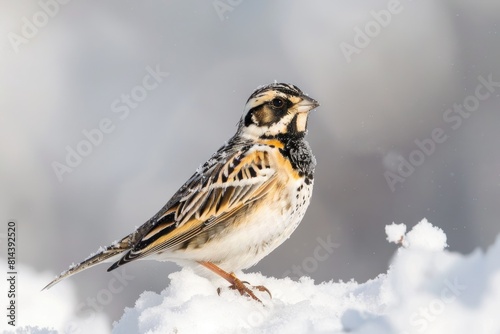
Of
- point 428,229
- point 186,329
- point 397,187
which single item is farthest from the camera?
point 397,187

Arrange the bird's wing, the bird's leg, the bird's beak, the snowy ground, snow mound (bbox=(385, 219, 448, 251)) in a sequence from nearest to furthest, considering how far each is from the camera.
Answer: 1. the snowy ground
2. snow mound (bbox=(385, 219, 448, 251))
3. the bird's leg
4. the bird's wing
5. the bird's beak

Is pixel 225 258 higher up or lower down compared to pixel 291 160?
lower down

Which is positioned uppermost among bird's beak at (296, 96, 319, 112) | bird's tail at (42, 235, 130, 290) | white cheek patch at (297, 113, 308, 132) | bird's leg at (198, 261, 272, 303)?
bird's beak at (296, 96, 319, 112)

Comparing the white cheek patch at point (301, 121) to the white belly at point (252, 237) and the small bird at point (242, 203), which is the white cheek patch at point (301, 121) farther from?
the white belly at point (252, 237)

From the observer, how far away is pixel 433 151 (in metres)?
8.93

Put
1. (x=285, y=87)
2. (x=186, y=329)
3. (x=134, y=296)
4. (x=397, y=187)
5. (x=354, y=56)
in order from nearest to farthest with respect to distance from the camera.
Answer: (x=186, y=329) < (x=285, y=87) < (x=134, y=296) < (x=397, y=187) < (x=354, y=56)

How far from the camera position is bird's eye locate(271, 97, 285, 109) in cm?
496

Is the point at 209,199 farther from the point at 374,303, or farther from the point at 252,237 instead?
the point at 374,303

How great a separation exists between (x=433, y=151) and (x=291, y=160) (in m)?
4.44

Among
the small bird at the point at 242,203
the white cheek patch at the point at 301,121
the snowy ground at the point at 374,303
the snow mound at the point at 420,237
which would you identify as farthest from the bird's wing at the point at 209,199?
A: the snow mound at the point at 420,237

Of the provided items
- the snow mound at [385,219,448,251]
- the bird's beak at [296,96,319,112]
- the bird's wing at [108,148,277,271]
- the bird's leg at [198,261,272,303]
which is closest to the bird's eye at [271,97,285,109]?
the bird's beak at [296,96,319,112]

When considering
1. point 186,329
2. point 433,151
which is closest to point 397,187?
point 433,151

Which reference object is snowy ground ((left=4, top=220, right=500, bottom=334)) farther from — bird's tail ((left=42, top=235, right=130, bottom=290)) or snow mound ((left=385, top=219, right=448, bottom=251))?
bird's tail ((left=42, top=235, right=130, bottom=290))

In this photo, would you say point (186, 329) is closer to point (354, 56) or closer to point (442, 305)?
point (442, 305)
